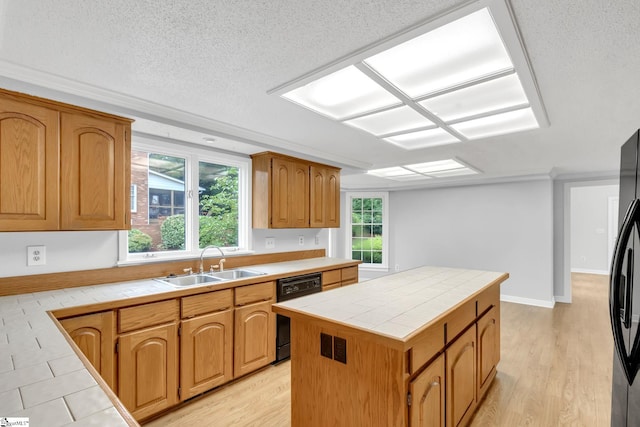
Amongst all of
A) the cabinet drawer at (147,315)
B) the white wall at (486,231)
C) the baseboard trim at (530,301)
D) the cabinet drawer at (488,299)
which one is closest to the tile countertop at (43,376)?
the cabinet drawer at (147,315)

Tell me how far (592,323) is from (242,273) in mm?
4758

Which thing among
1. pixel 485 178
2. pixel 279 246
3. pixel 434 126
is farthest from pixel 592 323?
pixel 279 246

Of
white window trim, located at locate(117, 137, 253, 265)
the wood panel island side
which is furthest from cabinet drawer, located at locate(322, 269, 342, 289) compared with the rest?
the wood panel island side

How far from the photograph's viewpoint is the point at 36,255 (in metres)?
2.16

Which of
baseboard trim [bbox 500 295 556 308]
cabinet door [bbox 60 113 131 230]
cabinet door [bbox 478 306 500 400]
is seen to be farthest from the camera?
baseboard trim [bbox 500 295 556 308]

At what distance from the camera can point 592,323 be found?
4320mm

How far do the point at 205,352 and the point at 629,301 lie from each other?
2.53 m

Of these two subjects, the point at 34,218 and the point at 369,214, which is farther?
the point at 369,214

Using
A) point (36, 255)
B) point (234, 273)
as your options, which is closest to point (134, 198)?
point (36, 255)

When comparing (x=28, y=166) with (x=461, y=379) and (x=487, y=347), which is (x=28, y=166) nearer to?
(x=461, y=379)

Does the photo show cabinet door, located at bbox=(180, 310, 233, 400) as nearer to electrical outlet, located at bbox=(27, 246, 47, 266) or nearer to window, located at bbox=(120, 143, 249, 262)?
window, located at bbox=(120, 143, 249, 262)

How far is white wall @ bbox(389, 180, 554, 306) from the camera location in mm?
5223

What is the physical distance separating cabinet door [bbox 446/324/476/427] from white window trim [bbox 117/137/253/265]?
236cm

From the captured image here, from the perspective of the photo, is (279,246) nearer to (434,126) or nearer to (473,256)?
(434,126)
